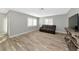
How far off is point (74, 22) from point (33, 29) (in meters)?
0.95

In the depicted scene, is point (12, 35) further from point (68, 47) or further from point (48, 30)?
point (68, 47)

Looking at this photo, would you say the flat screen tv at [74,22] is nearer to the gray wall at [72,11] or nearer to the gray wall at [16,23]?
the gray wall at [72,11]

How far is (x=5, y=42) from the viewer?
6.21 feet

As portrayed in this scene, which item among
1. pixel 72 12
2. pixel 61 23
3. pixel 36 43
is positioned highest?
pixel 72 12

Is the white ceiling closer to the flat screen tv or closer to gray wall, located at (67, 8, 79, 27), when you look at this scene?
gray wall, located at (67, 8, 79, 27)

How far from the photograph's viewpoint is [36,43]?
6.33ft

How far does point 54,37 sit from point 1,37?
123 cm

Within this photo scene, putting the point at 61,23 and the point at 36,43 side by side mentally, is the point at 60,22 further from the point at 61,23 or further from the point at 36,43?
the point at 36,43

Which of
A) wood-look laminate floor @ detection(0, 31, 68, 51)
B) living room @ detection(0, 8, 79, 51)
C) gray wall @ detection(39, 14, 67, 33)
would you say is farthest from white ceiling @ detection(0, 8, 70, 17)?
wood-look laminate floor @ detection(0, 31, 68, 51)

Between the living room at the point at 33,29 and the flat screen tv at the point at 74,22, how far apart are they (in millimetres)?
66

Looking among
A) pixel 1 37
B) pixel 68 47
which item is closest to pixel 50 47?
pixel 68 47

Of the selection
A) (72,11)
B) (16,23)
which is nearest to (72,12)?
(72,11)

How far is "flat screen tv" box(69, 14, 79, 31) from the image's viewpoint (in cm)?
183

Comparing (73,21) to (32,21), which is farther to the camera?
(32,21)
